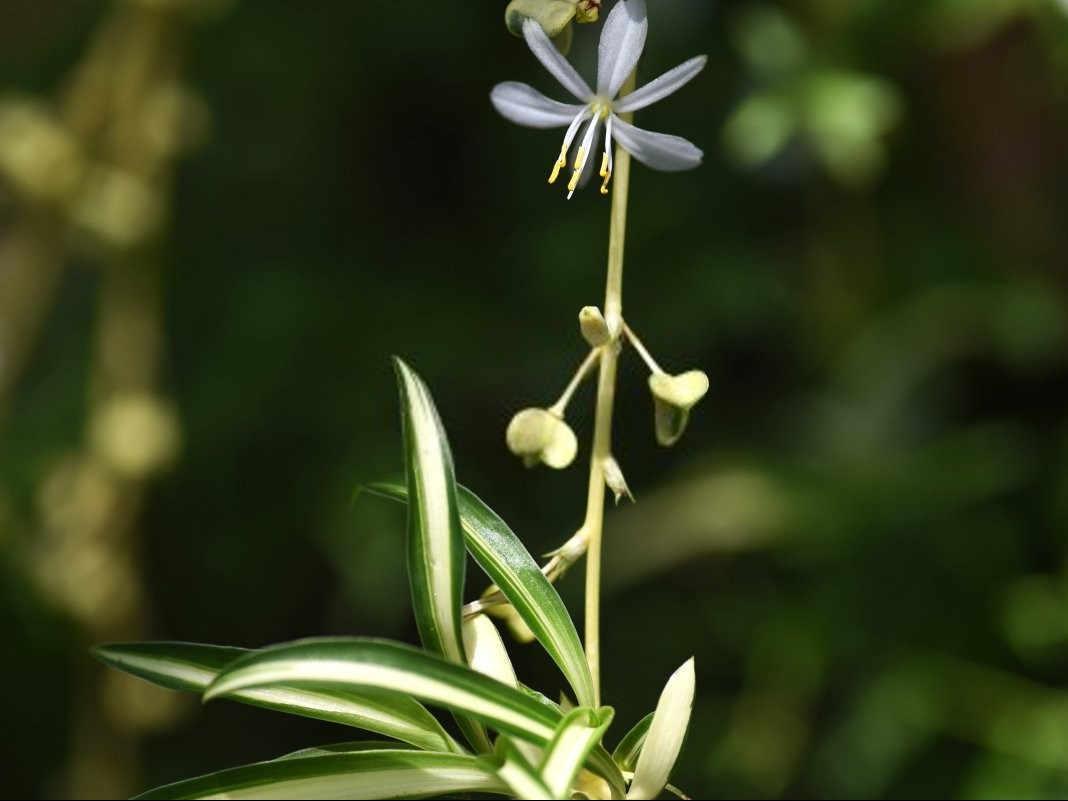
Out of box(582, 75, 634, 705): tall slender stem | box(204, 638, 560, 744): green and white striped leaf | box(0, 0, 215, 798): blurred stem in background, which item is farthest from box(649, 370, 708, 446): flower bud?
box(0, 0, 215, 798): blurred stem in background

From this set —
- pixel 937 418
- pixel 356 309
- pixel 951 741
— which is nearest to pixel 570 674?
pixel 951 741

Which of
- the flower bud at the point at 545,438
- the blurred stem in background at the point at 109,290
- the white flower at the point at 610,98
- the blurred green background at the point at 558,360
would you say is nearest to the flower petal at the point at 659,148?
the white flower at the point at 610,98

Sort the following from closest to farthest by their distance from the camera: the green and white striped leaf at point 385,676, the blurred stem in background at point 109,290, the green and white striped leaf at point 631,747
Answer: the green and white striped leaf at point 385,676 < the green and white striped leaf at point 631,747 < the blurred stem in background at point 109,290

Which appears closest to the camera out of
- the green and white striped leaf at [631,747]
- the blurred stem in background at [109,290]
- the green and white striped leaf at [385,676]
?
the green and white striped leaf at [385,676]

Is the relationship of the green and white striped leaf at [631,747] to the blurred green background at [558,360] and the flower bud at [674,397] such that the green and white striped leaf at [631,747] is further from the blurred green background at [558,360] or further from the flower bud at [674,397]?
the blurred green background at [558,360]

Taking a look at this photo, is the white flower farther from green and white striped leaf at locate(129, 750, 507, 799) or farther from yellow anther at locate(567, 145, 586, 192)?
green and white striped leaf at locate(129, 750, 507, 799)

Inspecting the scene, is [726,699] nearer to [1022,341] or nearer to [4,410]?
[1022,341]
